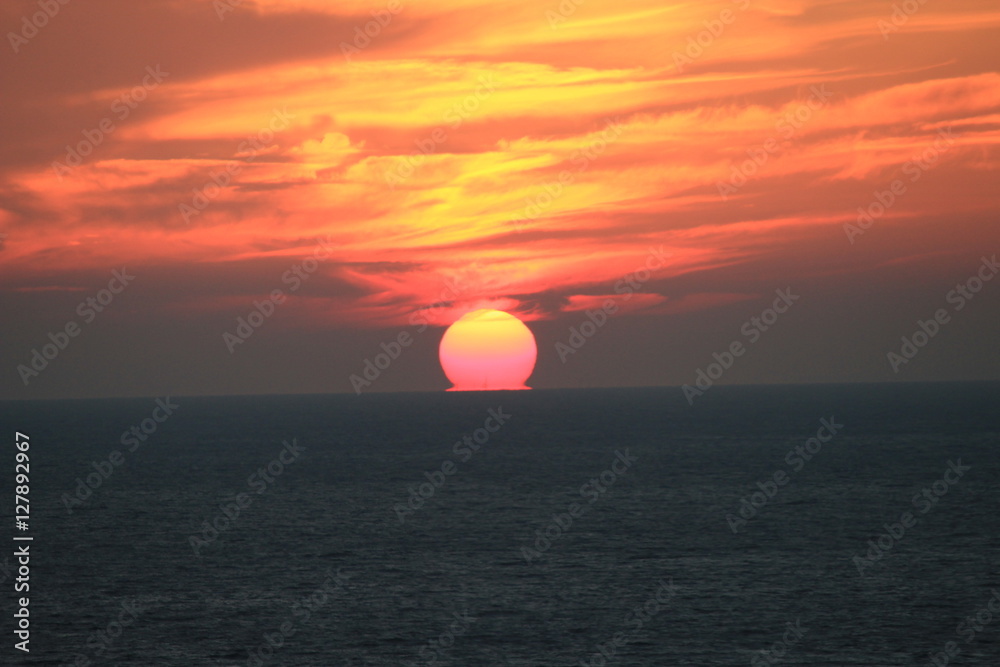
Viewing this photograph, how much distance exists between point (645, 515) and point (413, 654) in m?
47.2

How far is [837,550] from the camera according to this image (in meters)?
77.0

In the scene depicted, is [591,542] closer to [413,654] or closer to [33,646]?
[413,654]

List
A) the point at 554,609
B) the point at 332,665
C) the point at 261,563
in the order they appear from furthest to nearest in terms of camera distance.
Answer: the point at 261,563
the point at 554,609
the point at 332,665

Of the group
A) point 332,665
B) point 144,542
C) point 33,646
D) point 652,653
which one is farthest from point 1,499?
point 652,653

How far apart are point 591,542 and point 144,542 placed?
3749cm

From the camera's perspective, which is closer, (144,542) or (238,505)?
(144,542)

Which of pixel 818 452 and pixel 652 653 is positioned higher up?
pixel 818 452

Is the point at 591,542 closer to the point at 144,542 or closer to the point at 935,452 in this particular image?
the point at 144,542

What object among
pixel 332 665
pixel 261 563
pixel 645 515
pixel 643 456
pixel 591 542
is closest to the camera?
pixel 332 665

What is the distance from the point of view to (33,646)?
52.5 m

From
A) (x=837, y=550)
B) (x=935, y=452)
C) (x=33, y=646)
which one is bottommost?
(x=33, y=646)

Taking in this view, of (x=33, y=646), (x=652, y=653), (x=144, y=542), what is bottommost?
(x=652, y=653)

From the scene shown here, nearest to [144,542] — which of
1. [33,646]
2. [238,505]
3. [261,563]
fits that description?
[261,563]

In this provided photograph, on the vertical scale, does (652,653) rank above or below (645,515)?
below
